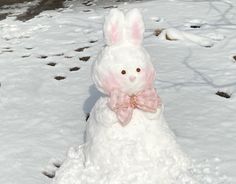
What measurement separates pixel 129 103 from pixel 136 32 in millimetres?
487

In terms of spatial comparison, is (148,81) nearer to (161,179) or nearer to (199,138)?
(161,179)

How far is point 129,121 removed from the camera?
317cm

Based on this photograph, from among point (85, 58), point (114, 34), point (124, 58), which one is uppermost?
point (114, 34)

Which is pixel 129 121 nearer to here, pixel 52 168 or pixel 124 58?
pixel 124 58

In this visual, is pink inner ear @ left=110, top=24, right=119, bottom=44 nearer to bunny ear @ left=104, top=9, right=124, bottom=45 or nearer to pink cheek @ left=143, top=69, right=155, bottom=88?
bunny ear @ left=104, top=9, right=124, bottom=45

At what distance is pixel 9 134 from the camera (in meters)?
4.05

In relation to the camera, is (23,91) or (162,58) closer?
(23,91)

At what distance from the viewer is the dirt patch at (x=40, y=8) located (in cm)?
793

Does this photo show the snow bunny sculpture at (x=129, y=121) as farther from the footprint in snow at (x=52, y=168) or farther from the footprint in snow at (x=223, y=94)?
the footprint in snow at (x=223, y=94)

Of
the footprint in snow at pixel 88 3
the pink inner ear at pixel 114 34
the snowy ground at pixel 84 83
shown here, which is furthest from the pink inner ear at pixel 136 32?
the footprint in snow at pixel 88 3

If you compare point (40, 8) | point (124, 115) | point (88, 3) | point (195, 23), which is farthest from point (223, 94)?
point (40, 8)

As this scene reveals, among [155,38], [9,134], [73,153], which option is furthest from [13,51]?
[73,153]

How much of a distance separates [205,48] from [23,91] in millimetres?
2273

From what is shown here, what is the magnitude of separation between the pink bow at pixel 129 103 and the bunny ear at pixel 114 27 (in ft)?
1.19
